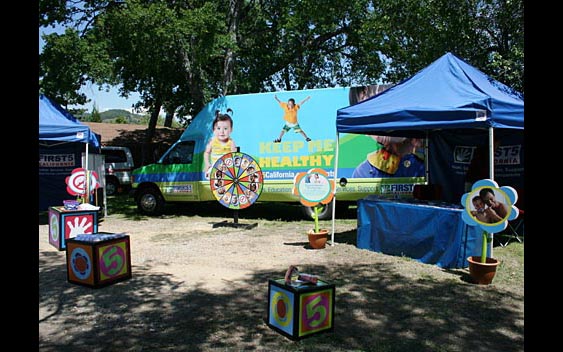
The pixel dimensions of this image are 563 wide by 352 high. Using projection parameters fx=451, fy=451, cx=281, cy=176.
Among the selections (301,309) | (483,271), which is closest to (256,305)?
(301,309)

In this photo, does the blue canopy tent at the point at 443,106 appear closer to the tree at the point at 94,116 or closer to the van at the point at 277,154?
the van at the point at 277,154

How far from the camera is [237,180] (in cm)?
950

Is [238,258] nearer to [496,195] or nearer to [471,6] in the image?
[496,195]

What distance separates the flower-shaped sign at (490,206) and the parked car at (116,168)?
50.8ft

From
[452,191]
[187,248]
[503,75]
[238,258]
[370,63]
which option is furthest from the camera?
[370,63]

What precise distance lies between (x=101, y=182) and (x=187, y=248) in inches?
228

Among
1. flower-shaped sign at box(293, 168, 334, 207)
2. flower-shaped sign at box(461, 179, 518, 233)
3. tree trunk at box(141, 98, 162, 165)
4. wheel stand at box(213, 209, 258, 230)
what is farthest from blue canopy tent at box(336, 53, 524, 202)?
tree trunk at box(141, 98, 162, 165)

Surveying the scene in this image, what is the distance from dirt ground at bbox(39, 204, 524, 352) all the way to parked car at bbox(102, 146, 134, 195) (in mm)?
10907

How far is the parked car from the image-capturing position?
18.1m

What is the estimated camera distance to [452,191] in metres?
9.03

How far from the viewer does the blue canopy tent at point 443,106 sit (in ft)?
19.5

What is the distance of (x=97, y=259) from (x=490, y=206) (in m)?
4.64
